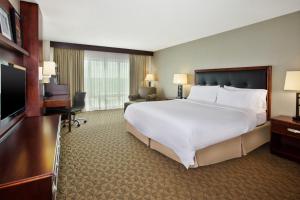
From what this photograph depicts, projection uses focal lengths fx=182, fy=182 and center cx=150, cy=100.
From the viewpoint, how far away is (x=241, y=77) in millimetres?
3939

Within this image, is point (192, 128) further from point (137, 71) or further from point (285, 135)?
point (137, 71)

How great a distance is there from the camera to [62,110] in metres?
4.45

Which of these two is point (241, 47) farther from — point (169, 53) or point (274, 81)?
point (169, 53)

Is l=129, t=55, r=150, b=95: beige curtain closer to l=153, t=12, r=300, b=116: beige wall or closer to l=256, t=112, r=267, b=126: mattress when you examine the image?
l=153, t=12, r=300, b=116: beige wall

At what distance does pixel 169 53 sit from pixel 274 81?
363 cm

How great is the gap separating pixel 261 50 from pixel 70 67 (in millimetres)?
5428

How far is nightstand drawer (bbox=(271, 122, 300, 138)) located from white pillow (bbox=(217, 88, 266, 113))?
40cm

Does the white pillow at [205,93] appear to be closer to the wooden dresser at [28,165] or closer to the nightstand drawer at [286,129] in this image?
the nightstand drawer at [286,129]

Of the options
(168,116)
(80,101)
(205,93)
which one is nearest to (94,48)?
(80,101)

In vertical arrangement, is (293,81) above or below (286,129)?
above

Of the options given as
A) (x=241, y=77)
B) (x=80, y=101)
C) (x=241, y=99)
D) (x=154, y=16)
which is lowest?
(x=80, y=101)

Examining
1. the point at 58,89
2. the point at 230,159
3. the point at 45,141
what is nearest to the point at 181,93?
the point at 230,159

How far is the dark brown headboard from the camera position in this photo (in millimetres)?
3506

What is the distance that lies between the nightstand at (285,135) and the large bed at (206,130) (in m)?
0.26
